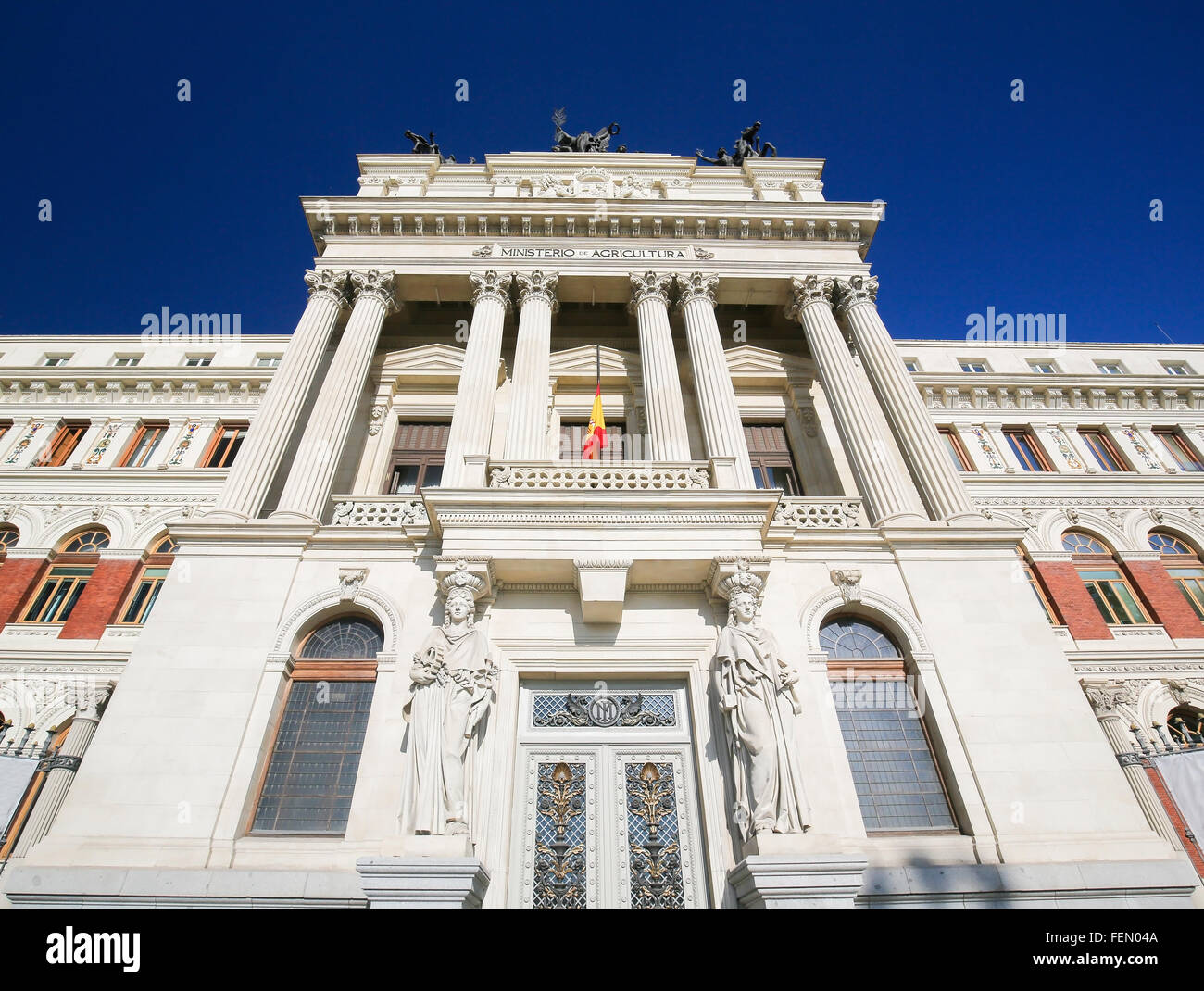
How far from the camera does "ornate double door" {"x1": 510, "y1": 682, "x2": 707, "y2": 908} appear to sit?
9656mm

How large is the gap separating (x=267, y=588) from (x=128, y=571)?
1115 cm

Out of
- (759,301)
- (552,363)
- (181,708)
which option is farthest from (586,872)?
(759,301)

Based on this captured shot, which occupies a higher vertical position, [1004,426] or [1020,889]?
[1004,426]

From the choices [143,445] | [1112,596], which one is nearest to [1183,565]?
[1112,596]

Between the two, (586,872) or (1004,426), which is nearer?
(586,872)

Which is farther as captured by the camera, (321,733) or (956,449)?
(956,449)

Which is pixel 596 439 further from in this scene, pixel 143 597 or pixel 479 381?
pixel 143 597

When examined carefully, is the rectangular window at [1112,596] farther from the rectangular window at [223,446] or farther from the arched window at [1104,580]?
the rectangular window at [223,446]

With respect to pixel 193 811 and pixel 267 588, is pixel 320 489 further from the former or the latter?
pixel 193 811

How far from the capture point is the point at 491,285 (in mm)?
17359

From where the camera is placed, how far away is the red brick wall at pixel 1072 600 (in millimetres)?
18641

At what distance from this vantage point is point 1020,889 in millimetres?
9008

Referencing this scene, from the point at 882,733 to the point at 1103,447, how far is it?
18.7 metres

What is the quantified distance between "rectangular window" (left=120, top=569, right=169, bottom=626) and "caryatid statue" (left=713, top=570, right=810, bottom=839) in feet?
55.1
